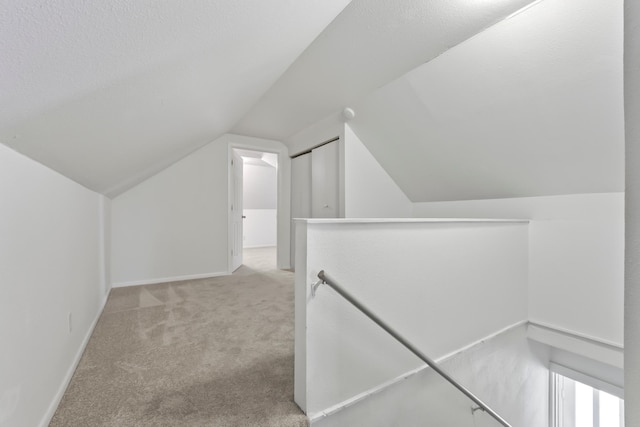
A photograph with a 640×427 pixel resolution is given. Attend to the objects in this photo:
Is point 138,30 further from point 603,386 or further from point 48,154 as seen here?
point 603,386

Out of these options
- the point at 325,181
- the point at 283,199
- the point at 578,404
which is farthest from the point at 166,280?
the point at 578,404

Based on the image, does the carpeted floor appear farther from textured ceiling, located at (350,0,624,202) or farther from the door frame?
textured ceiling, located at (350,0,624,202)

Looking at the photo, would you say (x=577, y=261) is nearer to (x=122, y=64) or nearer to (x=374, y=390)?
(x=374, y=390)

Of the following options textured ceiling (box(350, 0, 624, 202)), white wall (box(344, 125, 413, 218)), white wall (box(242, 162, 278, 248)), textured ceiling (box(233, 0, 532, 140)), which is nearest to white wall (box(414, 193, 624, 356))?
textured ceiling (box(350, 0, 624, 202))

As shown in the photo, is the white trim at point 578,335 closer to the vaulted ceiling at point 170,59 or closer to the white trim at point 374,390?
the white trim at point 374,390

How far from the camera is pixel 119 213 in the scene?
3.00 meters

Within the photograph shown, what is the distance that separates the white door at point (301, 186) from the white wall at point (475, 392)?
244 cm

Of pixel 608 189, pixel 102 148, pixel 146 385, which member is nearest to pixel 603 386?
pixel 608 189

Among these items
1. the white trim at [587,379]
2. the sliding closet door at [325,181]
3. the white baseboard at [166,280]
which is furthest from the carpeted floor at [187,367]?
the white trim at [587,379]

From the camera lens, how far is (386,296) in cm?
142

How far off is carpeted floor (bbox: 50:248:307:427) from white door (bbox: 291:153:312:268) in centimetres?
158

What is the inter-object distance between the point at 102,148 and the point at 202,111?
72cm

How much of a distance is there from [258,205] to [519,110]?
6.01 meters

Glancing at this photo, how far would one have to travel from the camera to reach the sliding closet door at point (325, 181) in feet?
10.3
